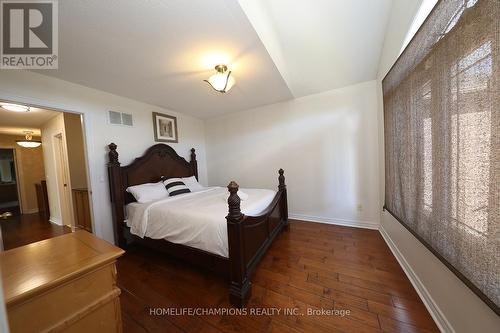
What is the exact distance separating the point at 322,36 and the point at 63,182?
508 cm

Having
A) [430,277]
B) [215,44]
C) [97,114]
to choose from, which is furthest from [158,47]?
[430,277]

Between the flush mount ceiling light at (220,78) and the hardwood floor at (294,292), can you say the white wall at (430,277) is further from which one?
the flush mount ceiling light at (220,78)

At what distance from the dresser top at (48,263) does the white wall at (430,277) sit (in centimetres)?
188

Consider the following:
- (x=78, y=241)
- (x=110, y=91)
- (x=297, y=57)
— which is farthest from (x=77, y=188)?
(x=297, y=57)

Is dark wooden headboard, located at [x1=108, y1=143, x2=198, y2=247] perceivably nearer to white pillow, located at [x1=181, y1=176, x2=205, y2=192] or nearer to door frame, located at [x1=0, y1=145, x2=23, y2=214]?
white pillow, located at [x1=181, y1=176, x2=205, y2=192]

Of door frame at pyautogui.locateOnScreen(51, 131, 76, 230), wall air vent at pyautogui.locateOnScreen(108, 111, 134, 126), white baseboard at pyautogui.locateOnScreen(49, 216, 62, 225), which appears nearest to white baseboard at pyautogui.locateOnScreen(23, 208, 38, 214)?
white baseboard at pyautogui.locateOnScreen(49, 216, 62, 225)

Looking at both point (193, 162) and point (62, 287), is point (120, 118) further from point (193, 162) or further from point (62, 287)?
point (62, 287)

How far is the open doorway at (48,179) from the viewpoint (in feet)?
9.98

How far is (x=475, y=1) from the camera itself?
85 cm

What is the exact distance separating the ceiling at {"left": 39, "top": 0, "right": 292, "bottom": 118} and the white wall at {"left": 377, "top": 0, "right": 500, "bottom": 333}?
1.23 m

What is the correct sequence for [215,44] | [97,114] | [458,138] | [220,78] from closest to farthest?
[458,138] < [215,44] < [220,78] < [97,114]

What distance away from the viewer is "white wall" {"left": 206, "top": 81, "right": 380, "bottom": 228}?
8.96 feet

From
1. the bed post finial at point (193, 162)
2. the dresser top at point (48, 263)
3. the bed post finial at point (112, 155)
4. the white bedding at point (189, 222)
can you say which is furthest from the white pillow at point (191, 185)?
the dresser top at point (48, 263)

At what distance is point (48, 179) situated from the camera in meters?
3.89
